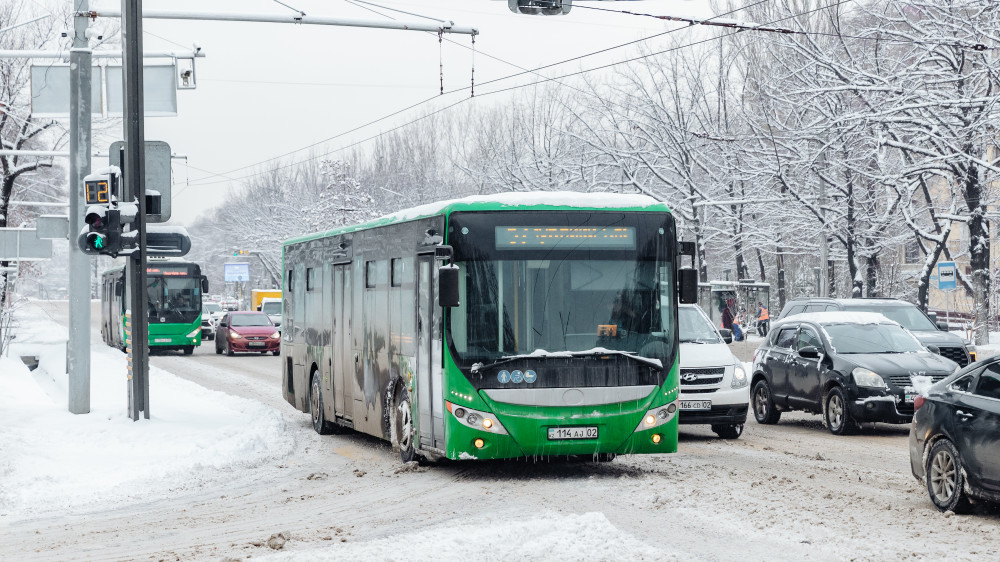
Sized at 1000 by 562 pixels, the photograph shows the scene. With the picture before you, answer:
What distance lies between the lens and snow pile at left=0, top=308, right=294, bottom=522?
11555 millimetres

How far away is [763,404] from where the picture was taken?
1939cm

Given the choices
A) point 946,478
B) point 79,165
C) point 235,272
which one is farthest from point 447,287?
point 235,272

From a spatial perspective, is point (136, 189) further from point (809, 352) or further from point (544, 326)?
point (809, 352)

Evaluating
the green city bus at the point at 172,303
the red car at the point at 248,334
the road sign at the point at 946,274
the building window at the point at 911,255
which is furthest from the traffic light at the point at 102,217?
the building window at the point at 911,255

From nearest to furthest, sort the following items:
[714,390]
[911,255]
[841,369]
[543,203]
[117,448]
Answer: [543,203] → [117,448] → [714,390] → [841,369] → [911,255]

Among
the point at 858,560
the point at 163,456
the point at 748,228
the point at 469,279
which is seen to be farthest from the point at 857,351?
the point at 748,228

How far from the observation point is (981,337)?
3494 centimetres

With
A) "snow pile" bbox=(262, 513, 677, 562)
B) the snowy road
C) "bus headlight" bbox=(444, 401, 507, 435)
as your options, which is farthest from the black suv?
"snow pile" bbox=(262, 513, 677, 562)

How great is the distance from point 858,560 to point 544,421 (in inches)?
175

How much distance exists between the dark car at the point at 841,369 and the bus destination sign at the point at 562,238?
19.9 ft

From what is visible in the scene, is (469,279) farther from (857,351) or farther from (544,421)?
(857,351)

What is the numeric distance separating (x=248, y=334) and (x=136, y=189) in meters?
28.6

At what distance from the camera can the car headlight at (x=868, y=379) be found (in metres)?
16.8

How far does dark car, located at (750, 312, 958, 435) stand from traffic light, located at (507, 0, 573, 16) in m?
6.22
